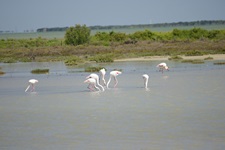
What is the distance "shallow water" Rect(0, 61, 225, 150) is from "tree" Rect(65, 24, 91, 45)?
26.5 meters

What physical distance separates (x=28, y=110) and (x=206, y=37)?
39.7 m

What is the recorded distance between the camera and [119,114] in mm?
14172

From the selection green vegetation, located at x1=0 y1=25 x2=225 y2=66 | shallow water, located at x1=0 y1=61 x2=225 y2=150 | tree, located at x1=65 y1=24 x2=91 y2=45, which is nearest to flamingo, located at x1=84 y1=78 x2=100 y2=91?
shallow water, located at x1=0 y1=61 x2=225 y2=150

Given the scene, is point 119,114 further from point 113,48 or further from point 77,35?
point 77,35

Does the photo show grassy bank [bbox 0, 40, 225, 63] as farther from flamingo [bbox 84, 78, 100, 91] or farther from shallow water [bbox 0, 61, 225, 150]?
flamingo [bbox 84, 78, 100, 91]

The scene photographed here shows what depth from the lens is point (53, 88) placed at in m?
20.9

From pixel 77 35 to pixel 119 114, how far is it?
1424 inches

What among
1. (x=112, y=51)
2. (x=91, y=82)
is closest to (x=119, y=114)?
(x=91, y=82)

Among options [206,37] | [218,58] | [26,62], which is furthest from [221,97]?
[206,37]

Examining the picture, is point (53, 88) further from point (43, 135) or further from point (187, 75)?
point (43, 135)

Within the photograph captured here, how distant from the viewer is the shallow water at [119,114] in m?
11.1

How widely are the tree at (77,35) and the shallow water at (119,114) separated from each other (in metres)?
26.5

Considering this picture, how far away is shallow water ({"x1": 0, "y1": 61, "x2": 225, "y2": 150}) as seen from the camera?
1108cm

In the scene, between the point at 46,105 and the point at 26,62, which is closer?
the point at 46,105
